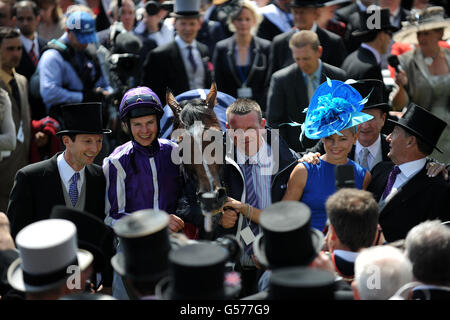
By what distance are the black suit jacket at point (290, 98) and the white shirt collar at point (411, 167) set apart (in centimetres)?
191

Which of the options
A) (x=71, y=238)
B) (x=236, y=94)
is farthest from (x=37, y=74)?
(x=71, y=238)

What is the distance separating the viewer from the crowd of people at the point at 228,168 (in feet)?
9.36

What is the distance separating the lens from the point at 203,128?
4.05 metres

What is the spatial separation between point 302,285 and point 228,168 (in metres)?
1.81

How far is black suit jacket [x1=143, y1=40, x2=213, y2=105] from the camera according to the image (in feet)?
24.4

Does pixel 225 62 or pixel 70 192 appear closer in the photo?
pixel 70 192

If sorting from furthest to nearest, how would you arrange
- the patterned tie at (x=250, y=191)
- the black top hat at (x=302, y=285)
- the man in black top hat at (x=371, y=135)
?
1. the man in black top hat at (x=371, y=135)
2. the patterned tie at (x=250, y=191)
3. the black top hat at (x=302, y=285)

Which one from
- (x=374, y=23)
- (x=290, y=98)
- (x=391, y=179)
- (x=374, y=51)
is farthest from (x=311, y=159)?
(x=374, y=23)

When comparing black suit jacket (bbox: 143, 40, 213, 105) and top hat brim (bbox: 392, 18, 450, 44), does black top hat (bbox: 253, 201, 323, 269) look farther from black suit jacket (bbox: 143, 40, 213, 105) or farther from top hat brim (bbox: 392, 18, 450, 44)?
black suit jacket (bbox: 143, 40, 213, 105)

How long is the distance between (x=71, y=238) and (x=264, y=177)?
170 cm

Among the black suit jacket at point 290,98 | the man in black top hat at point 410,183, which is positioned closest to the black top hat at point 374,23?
the black suit jacket at point 290,98

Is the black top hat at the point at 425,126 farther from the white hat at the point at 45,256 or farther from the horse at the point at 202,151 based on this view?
the white hat at the point at 45,256

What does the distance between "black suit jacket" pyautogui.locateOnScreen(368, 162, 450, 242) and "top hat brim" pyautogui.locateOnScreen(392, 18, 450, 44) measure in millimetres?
2623
